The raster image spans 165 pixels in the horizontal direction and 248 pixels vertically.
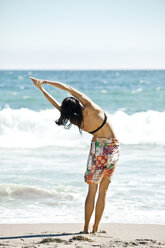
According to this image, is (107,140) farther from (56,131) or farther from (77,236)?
(56,131)

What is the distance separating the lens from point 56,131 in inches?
509

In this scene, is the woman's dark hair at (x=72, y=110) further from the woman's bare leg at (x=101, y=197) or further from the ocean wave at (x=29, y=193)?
the ocean wave at (x=29, y=193)

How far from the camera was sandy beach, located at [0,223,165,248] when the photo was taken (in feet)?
12.2

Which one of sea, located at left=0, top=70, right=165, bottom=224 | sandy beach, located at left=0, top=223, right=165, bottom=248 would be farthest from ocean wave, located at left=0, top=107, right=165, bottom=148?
sandy beach, located at left=0, top=223, right=165, bottom=248

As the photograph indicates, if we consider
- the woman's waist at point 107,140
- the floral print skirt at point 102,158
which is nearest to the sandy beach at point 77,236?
the floral print skirt at point 102,158

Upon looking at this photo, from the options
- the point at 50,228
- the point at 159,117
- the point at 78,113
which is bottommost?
the point at 50,228

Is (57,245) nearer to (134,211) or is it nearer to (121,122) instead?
(134,211)

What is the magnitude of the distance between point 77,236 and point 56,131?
357 inches

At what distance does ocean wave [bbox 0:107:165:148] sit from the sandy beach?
6.14 metres

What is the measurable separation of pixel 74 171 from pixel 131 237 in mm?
3511

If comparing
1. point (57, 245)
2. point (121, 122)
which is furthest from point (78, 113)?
point (121, 122)

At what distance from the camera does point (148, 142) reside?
11.4 meters

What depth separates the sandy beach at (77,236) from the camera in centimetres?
373

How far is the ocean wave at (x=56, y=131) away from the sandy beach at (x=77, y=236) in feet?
20.2
